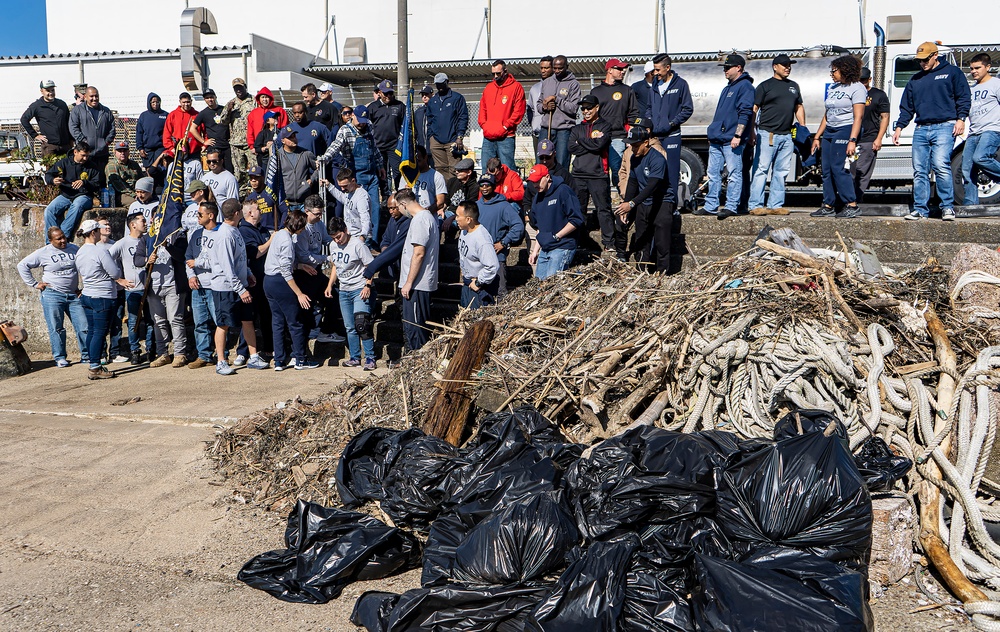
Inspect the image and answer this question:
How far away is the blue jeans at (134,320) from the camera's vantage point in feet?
34.0

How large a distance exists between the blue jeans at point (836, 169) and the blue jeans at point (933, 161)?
694 millimetres

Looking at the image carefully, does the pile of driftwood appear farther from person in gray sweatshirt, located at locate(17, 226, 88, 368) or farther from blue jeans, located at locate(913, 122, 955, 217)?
person in gray sweatshirt, located at locate(17, 226, 88, 368)

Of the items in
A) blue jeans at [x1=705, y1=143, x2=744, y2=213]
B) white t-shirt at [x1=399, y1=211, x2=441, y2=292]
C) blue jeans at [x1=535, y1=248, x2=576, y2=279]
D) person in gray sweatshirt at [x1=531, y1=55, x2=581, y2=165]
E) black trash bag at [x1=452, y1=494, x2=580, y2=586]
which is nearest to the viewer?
black trash bag at [x1=452, y1=494, x2=580, y2=586]

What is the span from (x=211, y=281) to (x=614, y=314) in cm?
517

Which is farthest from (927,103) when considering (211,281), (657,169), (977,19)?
(977,19)

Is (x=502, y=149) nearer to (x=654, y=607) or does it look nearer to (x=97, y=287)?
(x=97, y=287)

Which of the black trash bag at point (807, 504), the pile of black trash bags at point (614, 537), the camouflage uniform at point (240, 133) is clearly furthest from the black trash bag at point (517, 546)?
the camouflage uniform at point (240, 133)

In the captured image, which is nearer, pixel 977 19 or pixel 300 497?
pixel 300 497

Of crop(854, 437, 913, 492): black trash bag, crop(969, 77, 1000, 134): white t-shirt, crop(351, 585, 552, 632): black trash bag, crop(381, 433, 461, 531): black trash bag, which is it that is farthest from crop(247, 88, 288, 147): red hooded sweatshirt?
crop(854, 437, 913, 492): black trash bag

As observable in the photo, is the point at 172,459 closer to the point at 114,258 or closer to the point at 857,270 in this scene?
the point at 114,258

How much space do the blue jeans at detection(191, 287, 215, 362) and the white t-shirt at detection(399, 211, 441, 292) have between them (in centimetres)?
247

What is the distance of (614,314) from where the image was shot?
6.23 m

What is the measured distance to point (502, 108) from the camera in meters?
10.8

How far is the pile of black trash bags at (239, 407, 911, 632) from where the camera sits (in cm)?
359
